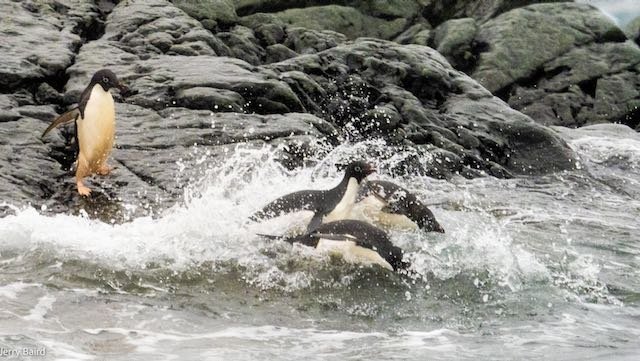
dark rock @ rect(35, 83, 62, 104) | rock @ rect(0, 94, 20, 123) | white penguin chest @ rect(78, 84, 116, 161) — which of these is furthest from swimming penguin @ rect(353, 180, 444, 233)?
dark rock @ rect(35, 83, 62, 104)

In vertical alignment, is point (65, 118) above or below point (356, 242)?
above

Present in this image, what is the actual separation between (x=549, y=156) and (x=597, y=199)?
5.32 feet

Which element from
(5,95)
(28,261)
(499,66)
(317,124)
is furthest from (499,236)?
(499,66)

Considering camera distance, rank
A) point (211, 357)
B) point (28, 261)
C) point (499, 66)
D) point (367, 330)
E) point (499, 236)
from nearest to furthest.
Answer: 1. point (211, 357)
2. point (367, 330)
3. point (28, 261)
4. point (499, 236)
5. point (499, 66)

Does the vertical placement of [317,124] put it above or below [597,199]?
above

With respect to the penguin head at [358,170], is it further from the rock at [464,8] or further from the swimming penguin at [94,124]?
the rock at [464,8]

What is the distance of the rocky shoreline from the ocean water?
0.74 metres

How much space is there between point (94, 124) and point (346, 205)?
3.27m

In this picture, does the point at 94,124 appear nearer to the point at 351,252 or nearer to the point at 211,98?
the point at 211,98

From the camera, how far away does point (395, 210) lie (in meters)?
8.38

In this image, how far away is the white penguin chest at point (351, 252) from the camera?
23.6 feet

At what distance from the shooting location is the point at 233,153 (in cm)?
1039

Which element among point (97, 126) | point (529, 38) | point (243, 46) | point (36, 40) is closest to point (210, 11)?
point (243, 46)

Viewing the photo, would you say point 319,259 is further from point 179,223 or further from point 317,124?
point 317,124
